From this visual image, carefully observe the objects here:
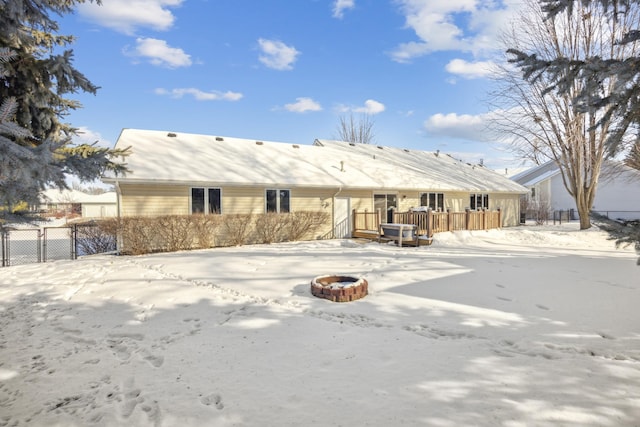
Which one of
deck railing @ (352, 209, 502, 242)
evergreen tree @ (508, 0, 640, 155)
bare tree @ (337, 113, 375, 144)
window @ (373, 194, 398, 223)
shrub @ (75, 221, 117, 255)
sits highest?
bare tree @ (337, 113, 375, 144)

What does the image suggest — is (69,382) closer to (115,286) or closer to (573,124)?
(115,286)

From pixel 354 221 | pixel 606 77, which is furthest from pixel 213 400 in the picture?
pixel 354 221

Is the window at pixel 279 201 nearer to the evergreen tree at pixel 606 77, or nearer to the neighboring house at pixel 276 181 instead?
the neighboring house at pixel 276 181

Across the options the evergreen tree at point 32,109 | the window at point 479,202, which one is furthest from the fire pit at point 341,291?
the window at point 479,202

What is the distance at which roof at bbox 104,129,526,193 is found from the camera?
41.3ft

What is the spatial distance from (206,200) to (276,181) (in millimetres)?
2818

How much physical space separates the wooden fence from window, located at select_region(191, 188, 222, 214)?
6.14 metres

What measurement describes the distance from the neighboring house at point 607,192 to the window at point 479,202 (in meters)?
9.52

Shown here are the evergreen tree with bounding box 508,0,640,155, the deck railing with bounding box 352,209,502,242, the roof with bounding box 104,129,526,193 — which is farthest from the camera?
the deck railing with bounding box 352,209,502,242

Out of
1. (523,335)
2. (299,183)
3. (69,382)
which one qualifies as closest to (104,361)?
(69,382)

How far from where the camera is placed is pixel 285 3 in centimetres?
1234

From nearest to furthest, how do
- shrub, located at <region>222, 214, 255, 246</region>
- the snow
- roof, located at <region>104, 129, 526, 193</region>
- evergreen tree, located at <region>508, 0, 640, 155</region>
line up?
1. the snow
2. evergreen tree, located at <region>508, 0, 640, 155</region>
3. shrub, located at <region>222, 214, 255, 246</region>
4. roof, located at <region>104, 129, 526, 193</region>

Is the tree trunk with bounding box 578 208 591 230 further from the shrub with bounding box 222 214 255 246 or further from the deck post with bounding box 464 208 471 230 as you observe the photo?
the shrub with bounding box 222 214 255 246

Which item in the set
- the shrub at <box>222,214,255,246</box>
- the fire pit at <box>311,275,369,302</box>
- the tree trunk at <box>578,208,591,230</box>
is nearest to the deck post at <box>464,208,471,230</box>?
the tree trunk at <box>578,208,591,230</box>
